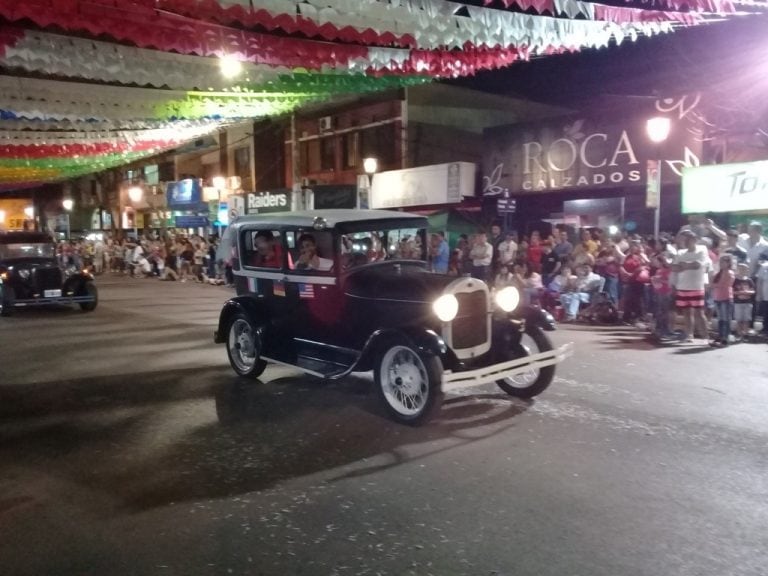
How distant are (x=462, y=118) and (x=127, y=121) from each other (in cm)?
1454

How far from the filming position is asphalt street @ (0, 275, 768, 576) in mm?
3680

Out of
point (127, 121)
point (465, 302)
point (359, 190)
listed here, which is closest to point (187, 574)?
point (465, 302)

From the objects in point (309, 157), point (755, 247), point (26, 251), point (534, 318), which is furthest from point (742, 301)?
point (309, 157)

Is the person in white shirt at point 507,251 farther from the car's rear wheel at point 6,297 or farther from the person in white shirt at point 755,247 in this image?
the car's rear wheel at point 6,297

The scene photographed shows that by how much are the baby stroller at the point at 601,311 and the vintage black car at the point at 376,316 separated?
19.7ft

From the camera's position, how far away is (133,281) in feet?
86.9

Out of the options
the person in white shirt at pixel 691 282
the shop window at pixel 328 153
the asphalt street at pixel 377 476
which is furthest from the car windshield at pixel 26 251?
the person in white shirt at pixel 691 282

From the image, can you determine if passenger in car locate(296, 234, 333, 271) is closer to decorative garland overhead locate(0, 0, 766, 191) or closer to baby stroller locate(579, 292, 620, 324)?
decorative garland overhead locate(0, 0, 766, 191)

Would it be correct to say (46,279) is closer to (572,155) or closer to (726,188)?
(572,155)

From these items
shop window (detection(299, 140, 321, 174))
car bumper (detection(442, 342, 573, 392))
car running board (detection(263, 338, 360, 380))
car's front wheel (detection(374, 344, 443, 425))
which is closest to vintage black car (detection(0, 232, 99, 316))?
car running board (detection(263, 338, 360, 380))

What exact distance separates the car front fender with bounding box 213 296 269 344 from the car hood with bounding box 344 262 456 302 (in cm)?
151

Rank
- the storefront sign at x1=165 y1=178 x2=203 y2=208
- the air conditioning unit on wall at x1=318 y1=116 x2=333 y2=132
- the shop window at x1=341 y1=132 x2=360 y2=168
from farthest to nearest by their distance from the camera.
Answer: the storefront sign at x1=165 y1=178 x2=203 y2=208 < the air conditioning unit on wall at x1=318 y1=116 x2=333 y2=132 < the shop window at x1=341 y1=132 x2=360 y2=168

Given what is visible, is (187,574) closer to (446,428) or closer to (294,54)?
(446,428)

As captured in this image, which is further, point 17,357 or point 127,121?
point 127,121
